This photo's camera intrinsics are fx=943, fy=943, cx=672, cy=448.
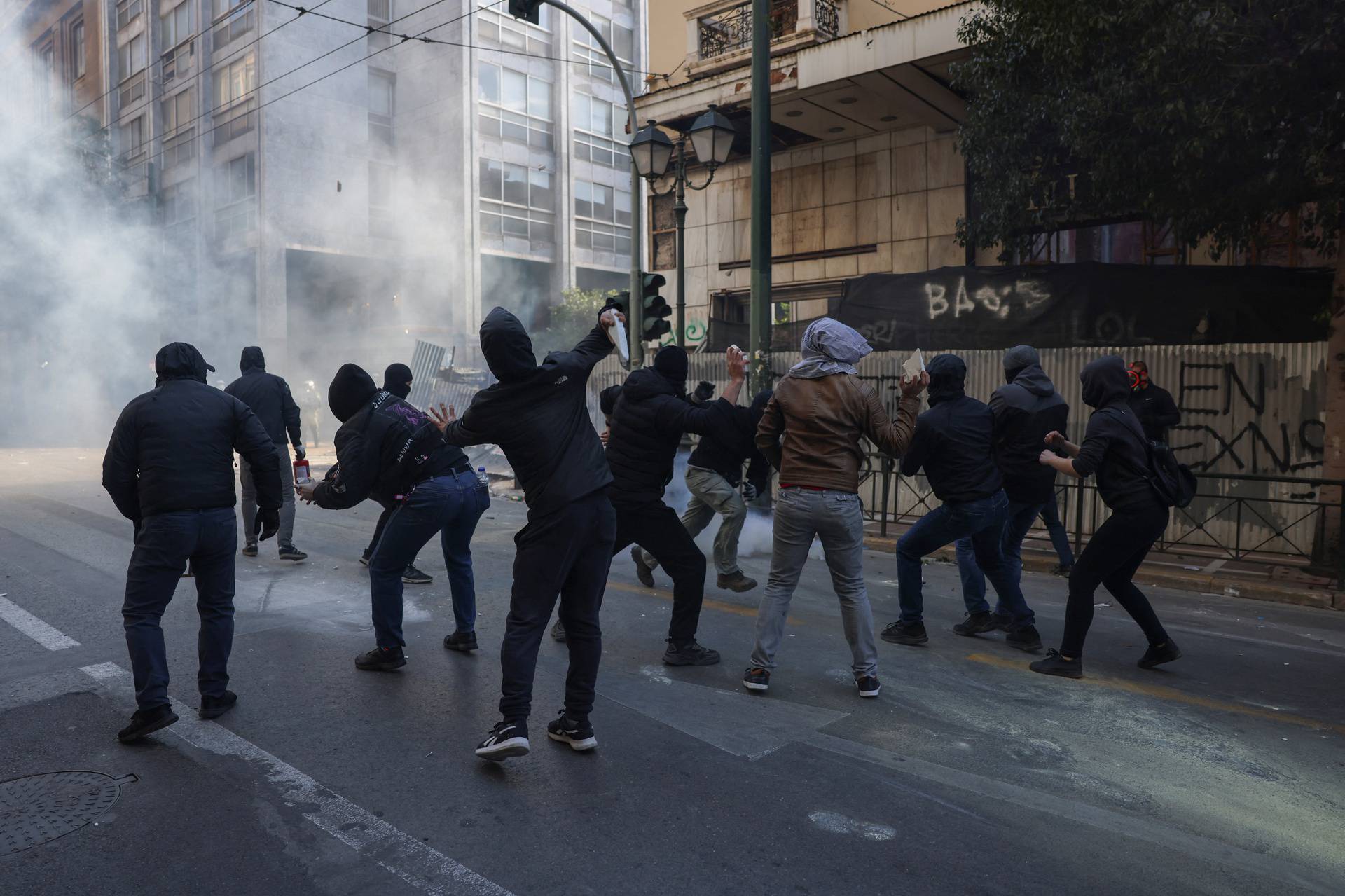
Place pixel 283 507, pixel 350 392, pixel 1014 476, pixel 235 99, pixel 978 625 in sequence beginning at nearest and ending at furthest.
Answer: pixel 350 392 < pixel 978 625 < pixel 1014 476 < pixel 283 507 < pixel 235 99

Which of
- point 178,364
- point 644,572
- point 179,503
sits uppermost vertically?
point 178,364

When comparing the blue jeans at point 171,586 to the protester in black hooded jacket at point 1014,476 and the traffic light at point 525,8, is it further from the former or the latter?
the traffic light at point 525,8

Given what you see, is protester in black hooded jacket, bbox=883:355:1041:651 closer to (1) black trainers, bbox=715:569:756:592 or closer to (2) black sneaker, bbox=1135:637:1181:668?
(2) black sneaker, bbox=1135:637:1181:668

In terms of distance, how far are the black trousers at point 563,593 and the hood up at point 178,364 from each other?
177cm

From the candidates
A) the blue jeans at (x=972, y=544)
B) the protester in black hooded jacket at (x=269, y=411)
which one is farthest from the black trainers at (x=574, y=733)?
the protester in black hooded jacket at (x=269, y=411)

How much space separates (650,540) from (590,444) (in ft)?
4.09

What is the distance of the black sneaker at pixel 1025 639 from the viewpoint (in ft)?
18.1

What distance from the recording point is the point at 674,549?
16.8ft

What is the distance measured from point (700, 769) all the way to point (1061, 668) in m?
2.36

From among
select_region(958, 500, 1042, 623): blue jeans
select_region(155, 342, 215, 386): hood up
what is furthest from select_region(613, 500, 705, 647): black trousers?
select_region(155, 342, 215, 386): hood up

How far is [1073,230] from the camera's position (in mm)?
13273

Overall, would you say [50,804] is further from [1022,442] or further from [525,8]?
[525,8]

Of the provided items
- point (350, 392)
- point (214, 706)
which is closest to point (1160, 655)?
point (350, 392)

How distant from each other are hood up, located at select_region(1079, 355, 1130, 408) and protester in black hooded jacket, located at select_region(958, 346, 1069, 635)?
91 centimetres
